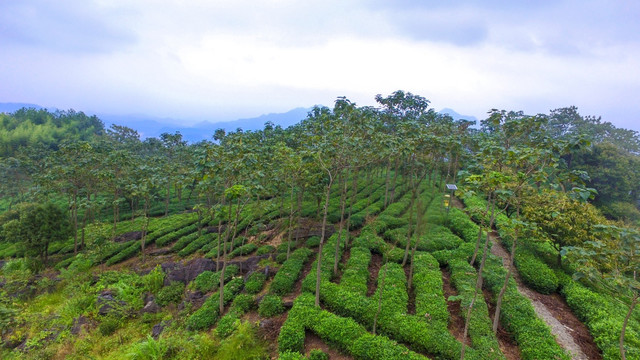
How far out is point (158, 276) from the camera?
1636 cm

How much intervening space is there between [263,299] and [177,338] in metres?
3.61

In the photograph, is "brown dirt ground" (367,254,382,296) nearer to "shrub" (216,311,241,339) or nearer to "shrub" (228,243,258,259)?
"shrub" (216,311,241,339)

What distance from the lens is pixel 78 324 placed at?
13.2m

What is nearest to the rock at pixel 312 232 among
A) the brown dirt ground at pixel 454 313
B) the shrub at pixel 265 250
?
the shrub at pixel 265 250

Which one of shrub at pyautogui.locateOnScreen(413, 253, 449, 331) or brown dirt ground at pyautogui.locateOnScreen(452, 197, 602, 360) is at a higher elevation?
shrub at pyautogui.locateOnScreen(413, 253, 449, 331)

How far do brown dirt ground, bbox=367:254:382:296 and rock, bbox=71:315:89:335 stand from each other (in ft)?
46.3

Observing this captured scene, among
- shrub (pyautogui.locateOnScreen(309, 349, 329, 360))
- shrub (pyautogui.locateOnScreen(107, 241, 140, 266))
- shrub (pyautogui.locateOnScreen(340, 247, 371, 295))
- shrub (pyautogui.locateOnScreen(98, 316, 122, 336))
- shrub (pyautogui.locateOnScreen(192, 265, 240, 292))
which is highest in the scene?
shrub (pyautogui.locateOnScreen(340, 247, 371, 295))

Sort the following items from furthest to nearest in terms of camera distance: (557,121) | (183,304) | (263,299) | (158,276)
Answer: (557,121), (158,276), (183,304), (263,299)

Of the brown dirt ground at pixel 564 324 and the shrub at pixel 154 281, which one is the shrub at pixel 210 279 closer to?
the shrub at pixel 154 281

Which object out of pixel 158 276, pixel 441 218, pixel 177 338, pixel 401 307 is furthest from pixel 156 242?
pixel 441 218

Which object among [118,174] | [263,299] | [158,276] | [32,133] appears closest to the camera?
[263,299]

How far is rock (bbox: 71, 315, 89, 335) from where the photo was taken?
12741 millimetres

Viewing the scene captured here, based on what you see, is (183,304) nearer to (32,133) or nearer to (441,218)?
(441,218)

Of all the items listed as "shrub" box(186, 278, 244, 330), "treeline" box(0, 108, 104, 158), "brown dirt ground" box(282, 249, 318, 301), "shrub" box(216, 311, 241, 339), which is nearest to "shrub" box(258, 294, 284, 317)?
"brown dirt ground" box(282, 249, 318, 301)
